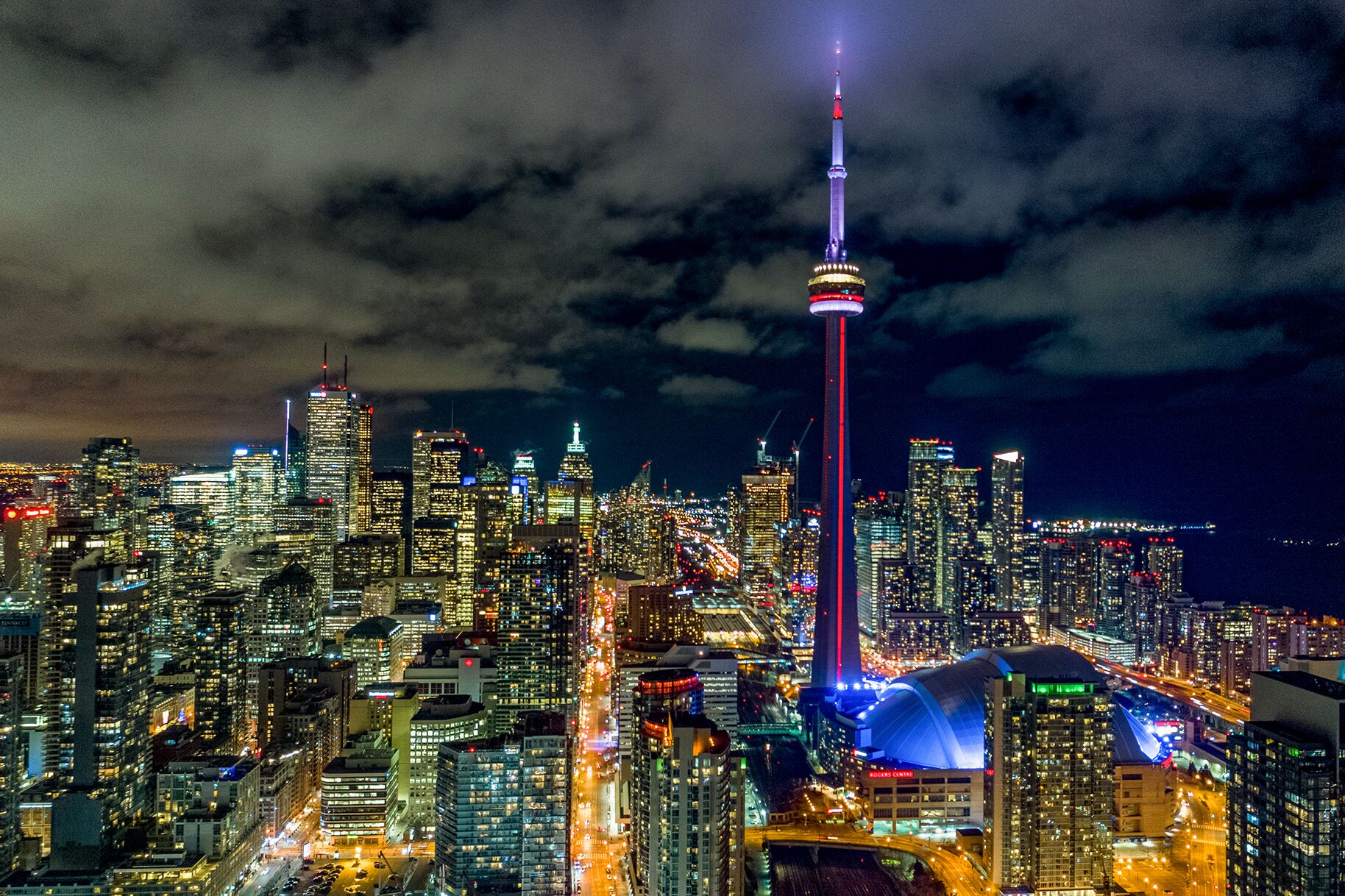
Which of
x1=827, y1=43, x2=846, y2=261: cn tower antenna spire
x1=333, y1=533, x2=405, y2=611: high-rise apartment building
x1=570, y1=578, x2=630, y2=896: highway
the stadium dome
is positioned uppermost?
x1=827, y1=43, x2=846, y2=261: cn tower antenna spire

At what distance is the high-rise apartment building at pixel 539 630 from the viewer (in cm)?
3950

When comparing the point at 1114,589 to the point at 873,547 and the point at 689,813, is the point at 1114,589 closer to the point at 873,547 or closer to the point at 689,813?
the point at 873,547

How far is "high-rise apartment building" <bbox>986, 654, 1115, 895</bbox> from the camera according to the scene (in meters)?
24.4

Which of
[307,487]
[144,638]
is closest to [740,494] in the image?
[307,487]

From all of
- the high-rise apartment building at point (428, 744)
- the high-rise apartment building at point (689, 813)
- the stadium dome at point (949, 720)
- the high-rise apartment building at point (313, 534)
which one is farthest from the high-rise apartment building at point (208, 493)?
the high-rise apartment building at point (689, 813)

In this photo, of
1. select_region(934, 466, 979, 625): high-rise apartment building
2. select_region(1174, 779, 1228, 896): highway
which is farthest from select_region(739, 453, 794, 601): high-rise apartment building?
select_region(1174, 779, 1228, 896): highway

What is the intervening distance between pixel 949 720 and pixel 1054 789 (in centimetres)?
839

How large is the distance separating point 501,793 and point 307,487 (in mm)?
65531

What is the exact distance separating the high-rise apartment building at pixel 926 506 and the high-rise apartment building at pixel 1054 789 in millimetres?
42737

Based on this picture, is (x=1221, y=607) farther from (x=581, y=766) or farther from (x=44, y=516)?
(x=44, y=516)

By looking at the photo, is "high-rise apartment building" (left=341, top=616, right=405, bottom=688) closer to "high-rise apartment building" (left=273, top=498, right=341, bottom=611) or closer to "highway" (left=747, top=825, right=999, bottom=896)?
"high-rise apartment building" (left=273, top=498, right=341, bottom=611)

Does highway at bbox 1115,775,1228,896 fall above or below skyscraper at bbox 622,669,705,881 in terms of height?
below

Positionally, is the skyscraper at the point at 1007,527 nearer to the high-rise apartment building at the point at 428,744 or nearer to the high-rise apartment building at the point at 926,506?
the high-rise apartment building at the point at 926,506

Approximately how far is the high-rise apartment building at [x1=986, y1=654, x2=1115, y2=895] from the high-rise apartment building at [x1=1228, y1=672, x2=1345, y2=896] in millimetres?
7051
